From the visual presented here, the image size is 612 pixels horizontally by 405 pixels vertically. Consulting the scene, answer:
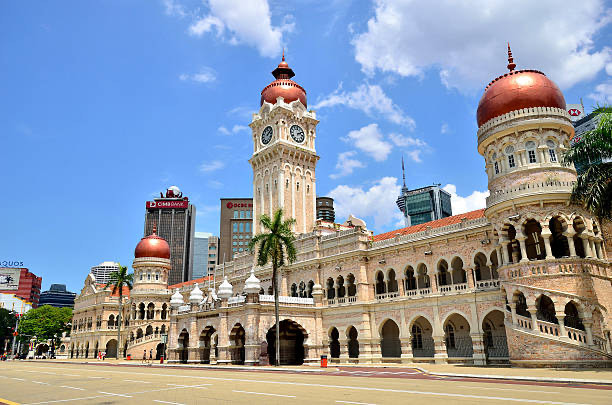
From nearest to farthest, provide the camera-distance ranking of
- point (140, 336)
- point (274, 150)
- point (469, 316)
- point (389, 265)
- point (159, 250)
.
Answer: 1. point (469, 316)
2. point (389, 265)
3. point (274, 150)
4. point (140, 336)
5. point (159, 250)

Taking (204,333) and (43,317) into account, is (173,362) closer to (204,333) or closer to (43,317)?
(204,333)

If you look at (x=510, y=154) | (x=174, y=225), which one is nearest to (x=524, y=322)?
(x=510, y=154)

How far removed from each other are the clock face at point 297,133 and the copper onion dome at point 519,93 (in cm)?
2623

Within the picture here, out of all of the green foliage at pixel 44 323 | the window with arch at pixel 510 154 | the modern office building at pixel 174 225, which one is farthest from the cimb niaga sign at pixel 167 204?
the window with arch at pixel 510 154

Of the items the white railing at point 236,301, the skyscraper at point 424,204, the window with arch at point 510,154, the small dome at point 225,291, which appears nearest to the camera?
the window with arch at point 510,154

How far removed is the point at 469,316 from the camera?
106 feet

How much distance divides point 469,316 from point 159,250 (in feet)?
161

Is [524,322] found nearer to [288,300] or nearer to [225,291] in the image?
[288,300]

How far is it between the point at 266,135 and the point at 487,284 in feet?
104

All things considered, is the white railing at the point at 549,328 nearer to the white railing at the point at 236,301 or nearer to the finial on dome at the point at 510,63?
the finial on dome at the point at 510,63

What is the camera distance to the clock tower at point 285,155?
172ft

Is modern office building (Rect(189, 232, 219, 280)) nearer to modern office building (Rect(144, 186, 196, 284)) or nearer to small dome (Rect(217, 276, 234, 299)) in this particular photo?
modern office building (Rect(144, 186, 196, 284))

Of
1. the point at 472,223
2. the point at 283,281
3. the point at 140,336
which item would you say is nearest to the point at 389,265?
the point at 472,223

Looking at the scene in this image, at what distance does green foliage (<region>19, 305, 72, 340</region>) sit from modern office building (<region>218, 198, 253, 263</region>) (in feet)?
168
